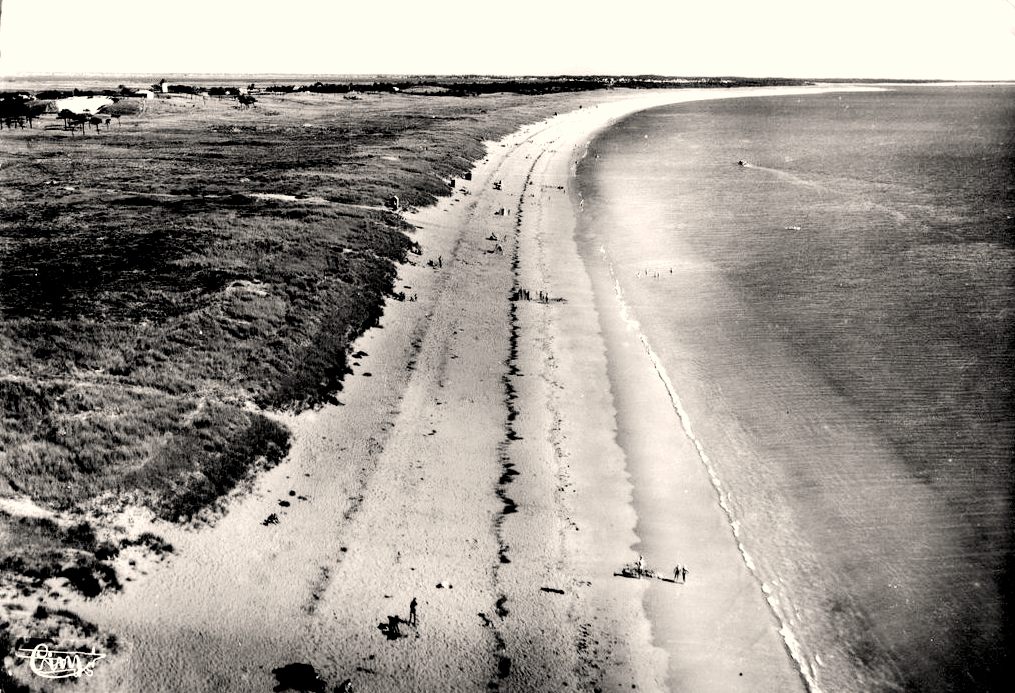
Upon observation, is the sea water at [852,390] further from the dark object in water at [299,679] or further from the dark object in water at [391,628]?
the dark object in water at [299,679]

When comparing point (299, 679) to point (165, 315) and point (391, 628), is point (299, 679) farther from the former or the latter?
point (165, 315)

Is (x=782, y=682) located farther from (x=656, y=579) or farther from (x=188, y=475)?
(x=188, y=475)

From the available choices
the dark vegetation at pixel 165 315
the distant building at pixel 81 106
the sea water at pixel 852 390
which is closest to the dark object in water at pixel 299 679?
the dark vegetation at pixel 165 315

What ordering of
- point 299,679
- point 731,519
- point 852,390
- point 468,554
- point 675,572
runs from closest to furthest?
point 299,679, point 675,572, point 468,554, point 731,519, point 852,390

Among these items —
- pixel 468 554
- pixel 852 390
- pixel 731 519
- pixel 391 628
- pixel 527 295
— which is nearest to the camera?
pixel 391 628

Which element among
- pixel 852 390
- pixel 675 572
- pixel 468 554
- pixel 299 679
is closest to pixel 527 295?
pixel 852 390

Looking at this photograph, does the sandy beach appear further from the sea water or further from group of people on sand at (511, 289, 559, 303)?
group of people on sand at (511, 289, 559, 303)

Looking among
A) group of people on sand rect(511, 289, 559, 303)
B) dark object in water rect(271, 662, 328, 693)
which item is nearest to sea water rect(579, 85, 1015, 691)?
group of people on sand rect(511, 289, 559, 303)
